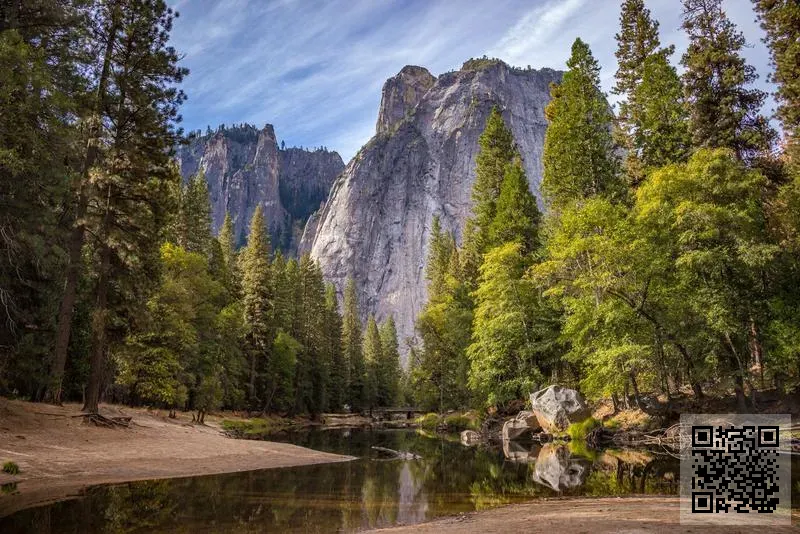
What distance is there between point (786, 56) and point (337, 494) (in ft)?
76.1

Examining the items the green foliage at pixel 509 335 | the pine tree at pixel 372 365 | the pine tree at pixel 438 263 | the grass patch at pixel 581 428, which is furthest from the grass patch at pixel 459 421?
the pine tree at pixel 372 365

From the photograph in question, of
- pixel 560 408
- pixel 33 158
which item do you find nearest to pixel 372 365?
pixel 560 408

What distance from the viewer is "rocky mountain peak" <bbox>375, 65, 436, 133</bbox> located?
7141 inches

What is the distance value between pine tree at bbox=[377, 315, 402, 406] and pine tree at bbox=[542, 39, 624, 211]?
191 ft

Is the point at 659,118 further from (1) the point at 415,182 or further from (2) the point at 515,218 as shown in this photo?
(1) the point at 415,182

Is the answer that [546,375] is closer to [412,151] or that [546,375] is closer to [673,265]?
[673,265]

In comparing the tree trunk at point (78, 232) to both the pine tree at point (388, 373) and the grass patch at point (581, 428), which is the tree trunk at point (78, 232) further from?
the pine tree at point (388, 373)

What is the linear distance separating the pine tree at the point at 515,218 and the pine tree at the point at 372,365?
45.7 meters

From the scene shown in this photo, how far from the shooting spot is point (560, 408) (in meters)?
24.5

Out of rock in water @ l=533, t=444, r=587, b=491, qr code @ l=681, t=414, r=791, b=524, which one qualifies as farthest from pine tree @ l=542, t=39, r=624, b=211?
rock in water @ l=533, t=444, r=587, b=491

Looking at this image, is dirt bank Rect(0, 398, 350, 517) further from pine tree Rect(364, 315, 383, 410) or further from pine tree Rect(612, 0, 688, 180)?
pine tree Rect(364, 315, 383, 410)

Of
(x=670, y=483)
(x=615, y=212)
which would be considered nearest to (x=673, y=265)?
(x=615, y=212)

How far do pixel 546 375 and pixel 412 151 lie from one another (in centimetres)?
12566

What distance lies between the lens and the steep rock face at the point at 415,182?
137000mm
